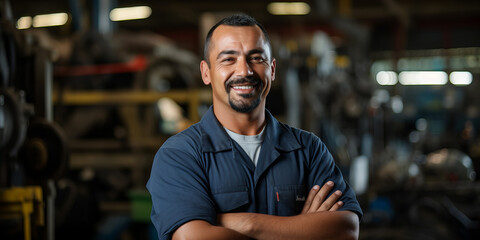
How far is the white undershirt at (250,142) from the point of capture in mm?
1621

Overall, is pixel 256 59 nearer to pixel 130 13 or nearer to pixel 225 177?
pixel 225 177

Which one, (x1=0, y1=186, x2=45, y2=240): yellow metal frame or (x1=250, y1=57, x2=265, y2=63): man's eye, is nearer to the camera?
(x1=250, y1=57, x2=265, y2=63): man's eye

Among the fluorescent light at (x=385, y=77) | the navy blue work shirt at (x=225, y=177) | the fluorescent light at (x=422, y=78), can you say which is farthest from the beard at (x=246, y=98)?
the fluorescent light at (x=385, y=77)

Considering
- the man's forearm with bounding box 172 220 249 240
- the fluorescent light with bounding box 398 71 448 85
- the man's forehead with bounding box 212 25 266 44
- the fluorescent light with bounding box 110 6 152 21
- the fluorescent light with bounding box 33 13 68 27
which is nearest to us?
the man's forearm with bounding box 172 220 249 240

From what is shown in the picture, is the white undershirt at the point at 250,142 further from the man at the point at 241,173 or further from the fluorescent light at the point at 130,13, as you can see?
the fluorescent light at the point at 130,13

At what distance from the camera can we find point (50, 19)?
13.1 m

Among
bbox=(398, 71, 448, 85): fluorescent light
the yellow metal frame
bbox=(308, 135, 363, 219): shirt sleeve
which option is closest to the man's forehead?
bbox=(308, 135, 363, 219): shirt sleeve

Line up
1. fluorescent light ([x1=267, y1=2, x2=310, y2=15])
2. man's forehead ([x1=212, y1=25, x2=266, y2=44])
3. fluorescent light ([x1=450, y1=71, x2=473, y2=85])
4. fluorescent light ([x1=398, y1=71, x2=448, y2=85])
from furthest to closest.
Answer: fluorescent light ([x1=398, y1=71, x2=448, y2=85]) → fluorescent light ([x1=450, y1=71, x2=473, y2=85]) → fluorescent light ([x1=267, y1=2, x2=310, y2=15]) → man's forehead ([x1=212, y1=25, x2=266, y2=44])

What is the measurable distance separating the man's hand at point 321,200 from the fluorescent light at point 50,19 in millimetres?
12342

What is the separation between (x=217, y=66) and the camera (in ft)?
5.15

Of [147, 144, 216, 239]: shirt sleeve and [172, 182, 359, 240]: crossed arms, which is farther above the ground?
[147, 144, 216, 239]: shirt sleeve

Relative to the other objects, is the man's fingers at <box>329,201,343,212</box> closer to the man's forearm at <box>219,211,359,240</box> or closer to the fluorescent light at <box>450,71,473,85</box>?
the man's forearm at <box>219,211,359,240</box>

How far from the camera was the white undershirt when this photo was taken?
5.32ft

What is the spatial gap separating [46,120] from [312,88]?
11.9 ft
